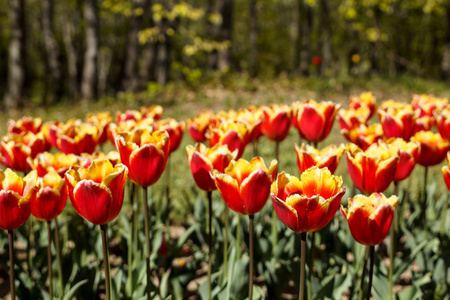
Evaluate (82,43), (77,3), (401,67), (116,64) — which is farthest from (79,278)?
(116,64)

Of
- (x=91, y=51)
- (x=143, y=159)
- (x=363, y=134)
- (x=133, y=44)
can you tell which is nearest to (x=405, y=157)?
(x=363, y=134)

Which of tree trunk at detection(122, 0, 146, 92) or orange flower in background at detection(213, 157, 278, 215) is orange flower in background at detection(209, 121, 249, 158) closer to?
orange flower in background at detection(213, 157, 278, 215)

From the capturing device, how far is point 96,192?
131 centimetres

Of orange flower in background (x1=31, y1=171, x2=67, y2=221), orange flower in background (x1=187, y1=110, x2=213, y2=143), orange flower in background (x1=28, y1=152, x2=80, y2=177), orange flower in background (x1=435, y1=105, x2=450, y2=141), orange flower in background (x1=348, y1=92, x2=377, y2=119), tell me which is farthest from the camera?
orange flower in background (x1=348, y1=92, x2=377, y2=119)

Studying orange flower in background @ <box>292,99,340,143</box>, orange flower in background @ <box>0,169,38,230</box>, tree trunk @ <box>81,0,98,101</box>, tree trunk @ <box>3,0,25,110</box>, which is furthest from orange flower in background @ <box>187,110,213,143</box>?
tree trunk @ <box>81,0,98,101</box>

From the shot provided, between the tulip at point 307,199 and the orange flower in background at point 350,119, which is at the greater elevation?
the orange flower in background at point 350,119

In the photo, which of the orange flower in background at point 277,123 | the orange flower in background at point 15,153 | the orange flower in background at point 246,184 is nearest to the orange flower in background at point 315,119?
the orange flower in background at point 277,123

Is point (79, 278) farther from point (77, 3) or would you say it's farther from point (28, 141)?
point (77, 3)

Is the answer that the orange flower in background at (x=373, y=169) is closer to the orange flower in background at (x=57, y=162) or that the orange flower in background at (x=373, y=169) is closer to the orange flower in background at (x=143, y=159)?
the orange flower in background at (x=143, y=159)

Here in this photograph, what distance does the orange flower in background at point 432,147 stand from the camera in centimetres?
202

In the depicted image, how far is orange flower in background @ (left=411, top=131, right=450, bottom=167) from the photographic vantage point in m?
2.02

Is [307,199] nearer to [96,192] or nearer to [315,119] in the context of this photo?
[96,192]

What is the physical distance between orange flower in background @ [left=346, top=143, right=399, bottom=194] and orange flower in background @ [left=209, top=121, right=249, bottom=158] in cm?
50

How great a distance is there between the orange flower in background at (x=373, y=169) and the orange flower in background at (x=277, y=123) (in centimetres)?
68
